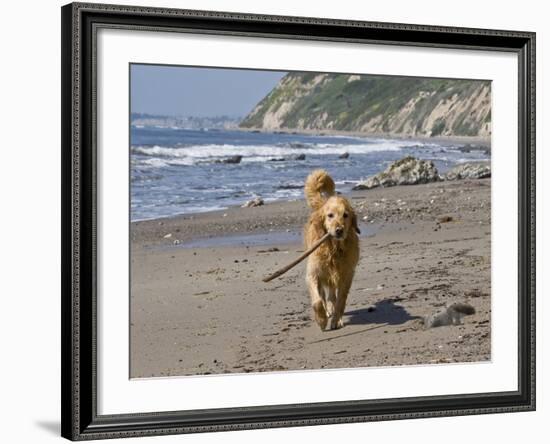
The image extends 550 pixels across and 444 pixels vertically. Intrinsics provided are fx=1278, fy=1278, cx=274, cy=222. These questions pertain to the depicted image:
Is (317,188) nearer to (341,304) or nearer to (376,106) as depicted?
(376,106)

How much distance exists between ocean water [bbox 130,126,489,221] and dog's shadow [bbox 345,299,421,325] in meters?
0.80

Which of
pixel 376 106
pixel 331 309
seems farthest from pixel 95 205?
pixel 376 106

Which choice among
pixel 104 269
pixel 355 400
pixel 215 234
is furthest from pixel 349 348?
pixel 104 269

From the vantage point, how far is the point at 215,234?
8.08m

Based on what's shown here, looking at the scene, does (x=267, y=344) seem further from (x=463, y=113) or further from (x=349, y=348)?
(x=463, y=113)

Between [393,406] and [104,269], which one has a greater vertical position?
[104,269]

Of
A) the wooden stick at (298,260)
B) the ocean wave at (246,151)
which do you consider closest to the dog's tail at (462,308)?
the wooden stick at (298,260)

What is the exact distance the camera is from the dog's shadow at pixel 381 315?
840 centimetres

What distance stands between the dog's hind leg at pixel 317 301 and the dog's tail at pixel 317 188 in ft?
1.61

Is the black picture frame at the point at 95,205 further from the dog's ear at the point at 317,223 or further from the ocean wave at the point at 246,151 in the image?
the dog's ear at the point at 317,223

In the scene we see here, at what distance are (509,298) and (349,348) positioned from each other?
128 cm

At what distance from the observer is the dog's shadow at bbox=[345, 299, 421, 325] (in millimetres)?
8398

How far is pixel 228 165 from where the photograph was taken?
805cm

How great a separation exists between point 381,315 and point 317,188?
955 millimetres
